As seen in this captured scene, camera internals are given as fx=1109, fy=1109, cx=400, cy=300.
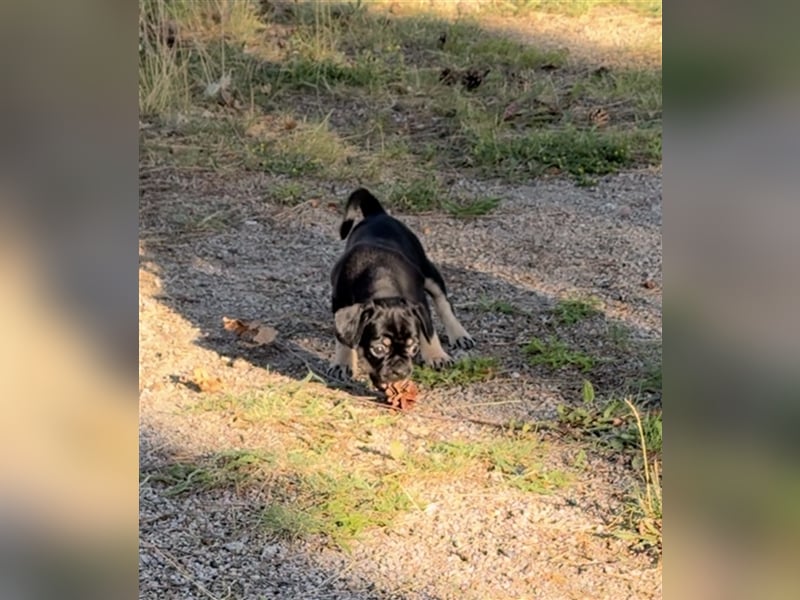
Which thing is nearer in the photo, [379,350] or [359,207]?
[379,350]

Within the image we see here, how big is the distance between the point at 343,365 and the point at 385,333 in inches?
17.8

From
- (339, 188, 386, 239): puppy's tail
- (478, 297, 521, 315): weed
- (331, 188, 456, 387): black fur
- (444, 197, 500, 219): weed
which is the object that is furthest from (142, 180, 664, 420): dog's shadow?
(444, 197, 500, 219): weed

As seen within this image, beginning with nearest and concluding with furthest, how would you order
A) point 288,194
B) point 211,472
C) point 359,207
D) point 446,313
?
point 211,472 → point 446,313 → point 359,207 → point 288,194

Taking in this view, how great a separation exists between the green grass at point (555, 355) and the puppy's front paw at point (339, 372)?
2.69ft

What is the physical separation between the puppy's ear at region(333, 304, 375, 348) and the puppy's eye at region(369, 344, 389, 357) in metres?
0.09

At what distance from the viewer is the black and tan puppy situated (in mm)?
4676

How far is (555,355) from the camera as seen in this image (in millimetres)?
5004

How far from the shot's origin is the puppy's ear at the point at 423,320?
4.76 meters

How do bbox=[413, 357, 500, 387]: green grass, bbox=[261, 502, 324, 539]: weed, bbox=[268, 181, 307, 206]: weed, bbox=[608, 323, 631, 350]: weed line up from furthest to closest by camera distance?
1. bbox=[268, 181, 307, 206]: weed
2. bbox=[608, 323, 631, 350]: weed
3. bbox=[413, 357, 500, 387]: green grass
4. bbox=[261, 502, 324, 539]: weed

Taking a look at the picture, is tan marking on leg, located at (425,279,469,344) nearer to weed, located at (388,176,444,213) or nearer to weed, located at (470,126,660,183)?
weed, located at (388,176,444,213)

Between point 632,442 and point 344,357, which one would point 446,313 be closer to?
point 344,357
